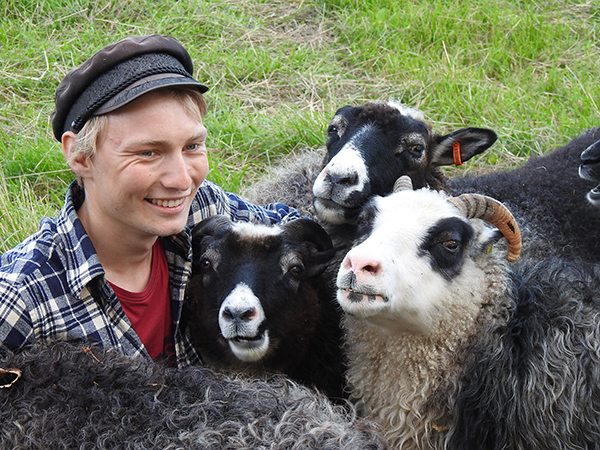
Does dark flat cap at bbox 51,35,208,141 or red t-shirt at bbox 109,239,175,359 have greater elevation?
dark flat cap at bbox 51,35,208,141

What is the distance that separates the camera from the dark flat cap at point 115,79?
3278mm

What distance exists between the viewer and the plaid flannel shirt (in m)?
3.25

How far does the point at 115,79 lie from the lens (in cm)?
330

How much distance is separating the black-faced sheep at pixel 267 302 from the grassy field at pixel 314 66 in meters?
2.38

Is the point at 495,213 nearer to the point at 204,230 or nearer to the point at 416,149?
the point at 416,149

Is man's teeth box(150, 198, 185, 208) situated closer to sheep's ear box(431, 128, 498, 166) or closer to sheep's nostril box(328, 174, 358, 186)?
sheep's nostril box(328, 174, 358, 186)

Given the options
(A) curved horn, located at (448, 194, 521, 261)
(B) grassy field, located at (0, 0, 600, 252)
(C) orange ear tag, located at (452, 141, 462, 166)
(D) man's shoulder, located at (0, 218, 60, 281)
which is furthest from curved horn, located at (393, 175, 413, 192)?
(B) grassy field, located at (0, 0, 600, 252)

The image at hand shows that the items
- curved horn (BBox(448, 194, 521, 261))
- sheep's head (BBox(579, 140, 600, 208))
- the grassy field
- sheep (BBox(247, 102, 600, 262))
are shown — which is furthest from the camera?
the grassy field

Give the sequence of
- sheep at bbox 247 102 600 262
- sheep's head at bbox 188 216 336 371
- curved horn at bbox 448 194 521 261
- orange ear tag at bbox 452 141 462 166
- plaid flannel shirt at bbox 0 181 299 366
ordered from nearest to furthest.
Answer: plaid flannel shirt at bbox 0 181 299 366 < sheep's head at bbox 188 216 336 371 < curved horn at bbox 448 194 521 261 < sheep at bbox 247 102 600 262 < orange ear tag at bbox 452 141 462 166

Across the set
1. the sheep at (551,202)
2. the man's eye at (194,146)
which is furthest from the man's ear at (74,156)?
the sheep at (551,202)

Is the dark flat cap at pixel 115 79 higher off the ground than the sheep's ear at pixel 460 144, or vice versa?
the dark flat cap at pixel 115 79

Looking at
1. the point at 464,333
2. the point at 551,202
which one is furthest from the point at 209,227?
the point at 551,202

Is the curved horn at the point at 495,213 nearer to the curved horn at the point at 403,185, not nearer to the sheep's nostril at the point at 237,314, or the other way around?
the curved horn at the point at 403,185

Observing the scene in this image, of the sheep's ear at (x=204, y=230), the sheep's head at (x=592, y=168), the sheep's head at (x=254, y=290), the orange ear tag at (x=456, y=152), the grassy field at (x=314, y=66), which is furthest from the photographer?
the grassy field at (x=314, y=66)
